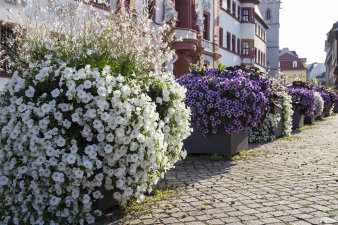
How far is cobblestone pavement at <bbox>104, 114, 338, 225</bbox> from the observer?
13.1 feet

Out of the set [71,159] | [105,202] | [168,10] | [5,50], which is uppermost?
[168,10]

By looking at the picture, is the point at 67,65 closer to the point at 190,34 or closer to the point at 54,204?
the point at 54,204

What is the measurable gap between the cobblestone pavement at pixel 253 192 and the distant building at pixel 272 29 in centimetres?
6113

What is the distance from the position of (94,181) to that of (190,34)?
19996 millimetres

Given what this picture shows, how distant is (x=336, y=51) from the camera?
72000 millimetres

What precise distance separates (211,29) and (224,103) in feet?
78.1

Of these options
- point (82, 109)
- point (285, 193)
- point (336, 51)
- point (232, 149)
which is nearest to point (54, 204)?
point (82, 109)

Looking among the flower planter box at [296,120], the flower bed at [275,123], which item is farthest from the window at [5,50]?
the flower planter box at [296,120]

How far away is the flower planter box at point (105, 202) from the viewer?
4.02 m

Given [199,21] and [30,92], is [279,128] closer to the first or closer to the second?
[30,92]

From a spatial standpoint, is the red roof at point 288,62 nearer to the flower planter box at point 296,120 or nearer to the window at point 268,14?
the window at point 268,14

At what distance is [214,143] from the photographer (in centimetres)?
798

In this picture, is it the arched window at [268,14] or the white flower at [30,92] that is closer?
the white flower at [30,92]

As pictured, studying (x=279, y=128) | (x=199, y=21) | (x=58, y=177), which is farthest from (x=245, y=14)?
(x=58, y=177)
